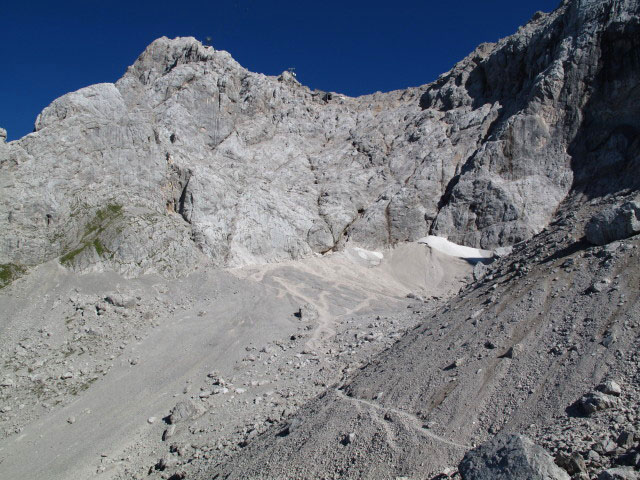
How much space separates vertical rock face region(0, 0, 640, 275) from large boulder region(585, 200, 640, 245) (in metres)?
26.9

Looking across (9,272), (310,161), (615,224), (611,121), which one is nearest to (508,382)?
(615,224)

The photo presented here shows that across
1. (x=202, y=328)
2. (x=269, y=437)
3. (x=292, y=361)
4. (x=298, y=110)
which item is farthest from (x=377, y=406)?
(x=298, y=110)

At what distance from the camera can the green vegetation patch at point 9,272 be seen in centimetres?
3142

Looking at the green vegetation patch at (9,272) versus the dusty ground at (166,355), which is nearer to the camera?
the dusty ground at (166,355)

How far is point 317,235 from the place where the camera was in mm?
Answer: 51344

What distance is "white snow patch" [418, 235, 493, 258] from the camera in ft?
154

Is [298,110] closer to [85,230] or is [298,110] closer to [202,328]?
[85,230]

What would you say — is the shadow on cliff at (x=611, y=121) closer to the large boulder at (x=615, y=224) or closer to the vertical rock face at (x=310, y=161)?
the vertical rock face at (x=310, y=161)

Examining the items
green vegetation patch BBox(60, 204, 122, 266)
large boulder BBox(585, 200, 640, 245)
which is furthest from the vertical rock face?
large boulder BBox(585, 200, 640, 245)

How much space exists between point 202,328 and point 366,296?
15.9 meters

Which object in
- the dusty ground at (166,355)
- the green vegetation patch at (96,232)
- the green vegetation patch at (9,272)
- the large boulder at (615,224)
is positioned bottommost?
the dusty ground at (166,355)

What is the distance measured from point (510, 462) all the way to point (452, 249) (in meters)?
42.7

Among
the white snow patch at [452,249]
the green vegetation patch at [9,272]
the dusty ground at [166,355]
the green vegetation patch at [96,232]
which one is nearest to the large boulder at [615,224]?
the dusty ground at [166,355]

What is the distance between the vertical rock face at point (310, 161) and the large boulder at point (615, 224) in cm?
2693
